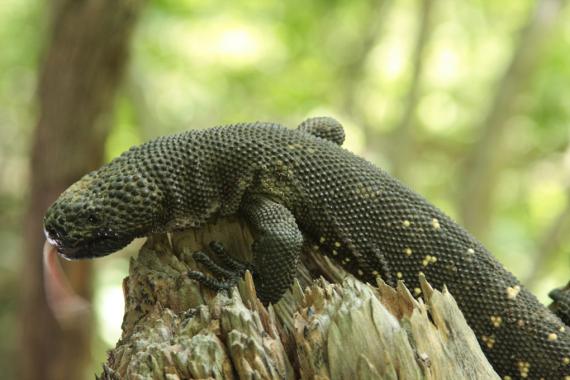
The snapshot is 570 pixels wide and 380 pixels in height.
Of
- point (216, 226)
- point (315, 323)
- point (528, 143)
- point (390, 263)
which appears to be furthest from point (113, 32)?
point (528, 143)

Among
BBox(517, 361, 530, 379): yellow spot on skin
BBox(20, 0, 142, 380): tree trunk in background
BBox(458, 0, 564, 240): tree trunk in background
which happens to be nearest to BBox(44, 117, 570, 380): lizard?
BBox(517, 361, 530, 379): yellow spot on skin

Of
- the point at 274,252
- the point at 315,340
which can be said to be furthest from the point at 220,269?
the point at 315,340

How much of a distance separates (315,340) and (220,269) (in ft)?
1.88

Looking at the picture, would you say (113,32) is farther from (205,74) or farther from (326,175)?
(205,74)

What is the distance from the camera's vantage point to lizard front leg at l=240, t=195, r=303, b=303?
7.68 feet

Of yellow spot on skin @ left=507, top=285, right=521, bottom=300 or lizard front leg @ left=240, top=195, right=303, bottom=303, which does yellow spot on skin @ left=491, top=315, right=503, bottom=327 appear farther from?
lizard front leg @ left=240, top=195, right=303, bottom=303

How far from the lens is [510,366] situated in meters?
2.64

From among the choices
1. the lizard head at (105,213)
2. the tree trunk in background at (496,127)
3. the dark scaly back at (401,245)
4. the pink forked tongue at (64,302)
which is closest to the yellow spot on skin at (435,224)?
the dark scaly back at (401,245)

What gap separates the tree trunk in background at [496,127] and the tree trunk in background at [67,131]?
3428 mm

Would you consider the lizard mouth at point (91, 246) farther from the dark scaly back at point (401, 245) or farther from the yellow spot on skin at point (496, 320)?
the yellow spot on skin at point (496, 320)

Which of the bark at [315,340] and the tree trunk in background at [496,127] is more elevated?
the tree trunk in background at [496,127]

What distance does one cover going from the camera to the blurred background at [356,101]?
6.14 m

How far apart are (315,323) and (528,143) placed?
6688 millimetres

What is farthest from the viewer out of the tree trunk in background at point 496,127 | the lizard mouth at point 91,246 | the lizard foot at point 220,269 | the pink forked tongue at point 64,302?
the tree trunk in background at point 496,127
